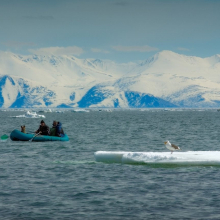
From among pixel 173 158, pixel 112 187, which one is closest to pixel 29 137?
pixel 173 158

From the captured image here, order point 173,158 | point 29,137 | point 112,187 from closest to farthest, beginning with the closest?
point 112,187
point 173,158
point 29,137

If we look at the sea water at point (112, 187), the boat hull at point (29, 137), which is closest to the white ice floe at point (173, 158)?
the sea water at point (112, 187)

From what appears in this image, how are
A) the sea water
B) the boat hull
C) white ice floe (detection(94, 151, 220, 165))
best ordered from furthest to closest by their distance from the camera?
the boat hull < white ice floe (detection(94, 151, 220, 165)) < the sea water

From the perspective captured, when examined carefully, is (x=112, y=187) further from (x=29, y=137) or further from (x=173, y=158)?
(x=29, y=137)

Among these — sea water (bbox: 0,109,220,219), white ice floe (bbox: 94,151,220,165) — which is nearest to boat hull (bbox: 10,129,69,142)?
sea water (bbox: 0,109,220,219)

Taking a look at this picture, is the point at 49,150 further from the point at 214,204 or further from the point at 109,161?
the point at 214,204

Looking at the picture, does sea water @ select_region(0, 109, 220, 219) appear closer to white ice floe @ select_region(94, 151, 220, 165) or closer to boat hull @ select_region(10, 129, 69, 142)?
white ice floe @ select_region(94, 151, 220, 165)

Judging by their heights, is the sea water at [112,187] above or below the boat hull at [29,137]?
below

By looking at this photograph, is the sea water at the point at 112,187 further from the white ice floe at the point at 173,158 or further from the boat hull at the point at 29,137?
the boat hull at the point at 29,137

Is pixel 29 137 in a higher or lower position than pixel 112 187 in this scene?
higher

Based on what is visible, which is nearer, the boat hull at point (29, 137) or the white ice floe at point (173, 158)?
the white ice floe at point (173, 158)

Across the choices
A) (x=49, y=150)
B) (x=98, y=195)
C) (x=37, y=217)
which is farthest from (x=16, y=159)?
(x=37, y=217)

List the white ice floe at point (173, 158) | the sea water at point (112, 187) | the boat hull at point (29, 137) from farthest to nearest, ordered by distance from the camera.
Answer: the boat hull at point (29, 137) → the white ice floe at point (173, 158) → the sea water at point (112, 187)

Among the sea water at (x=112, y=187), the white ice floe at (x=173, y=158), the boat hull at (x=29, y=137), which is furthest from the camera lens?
the boat hull at (x=29, y=137)
